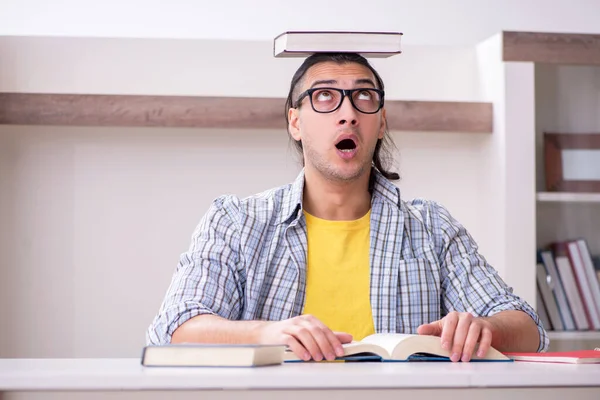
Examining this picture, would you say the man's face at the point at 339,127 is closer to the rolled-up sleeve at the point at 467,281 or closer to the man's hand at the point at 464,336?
the rolled-up sleeve at the point at 467,281

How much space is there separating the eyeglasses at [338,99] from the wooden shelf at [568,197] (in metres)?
0.95

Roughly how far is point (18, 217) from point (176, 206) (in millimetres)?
501

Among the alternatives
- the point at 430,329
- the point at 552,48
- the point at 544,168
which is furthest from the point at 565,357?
the point at 552,48

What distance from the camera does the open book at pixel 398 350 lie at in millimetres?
1220

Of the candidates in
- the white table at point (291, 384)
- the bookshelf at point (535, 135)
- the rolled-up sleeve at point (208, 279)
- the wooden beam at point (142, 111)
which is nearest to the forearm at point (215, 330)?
the rolled-up sleeve at point (208, 279)

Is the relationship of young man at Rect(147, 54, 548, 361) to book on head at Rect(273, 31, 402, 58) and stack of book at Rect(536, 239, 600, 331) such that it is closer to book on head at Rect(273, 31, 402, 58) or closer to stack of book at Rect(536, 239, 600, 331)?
book on head at Rect(273, 31, 402, 58)

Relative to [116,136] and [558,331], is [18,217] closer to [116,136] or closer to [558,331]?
[116,136]

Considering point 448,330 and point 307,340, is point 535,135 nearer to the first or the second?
point 448,330

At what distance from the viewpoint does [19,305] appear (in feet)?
8.82

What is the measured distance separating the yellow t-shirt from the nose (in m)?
0.24

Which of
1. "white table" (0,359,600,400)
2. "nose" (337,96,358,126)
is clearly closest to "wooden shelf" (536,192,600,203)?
"nose" (337,96,358,126)

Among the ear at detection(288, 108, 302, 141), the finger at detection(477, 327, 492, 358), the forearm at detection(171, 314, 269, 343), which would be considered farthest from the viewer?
the ear at detection(288, 108, 302, 141)

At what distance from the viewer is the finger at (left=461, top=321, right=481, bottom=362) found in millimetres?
1265
